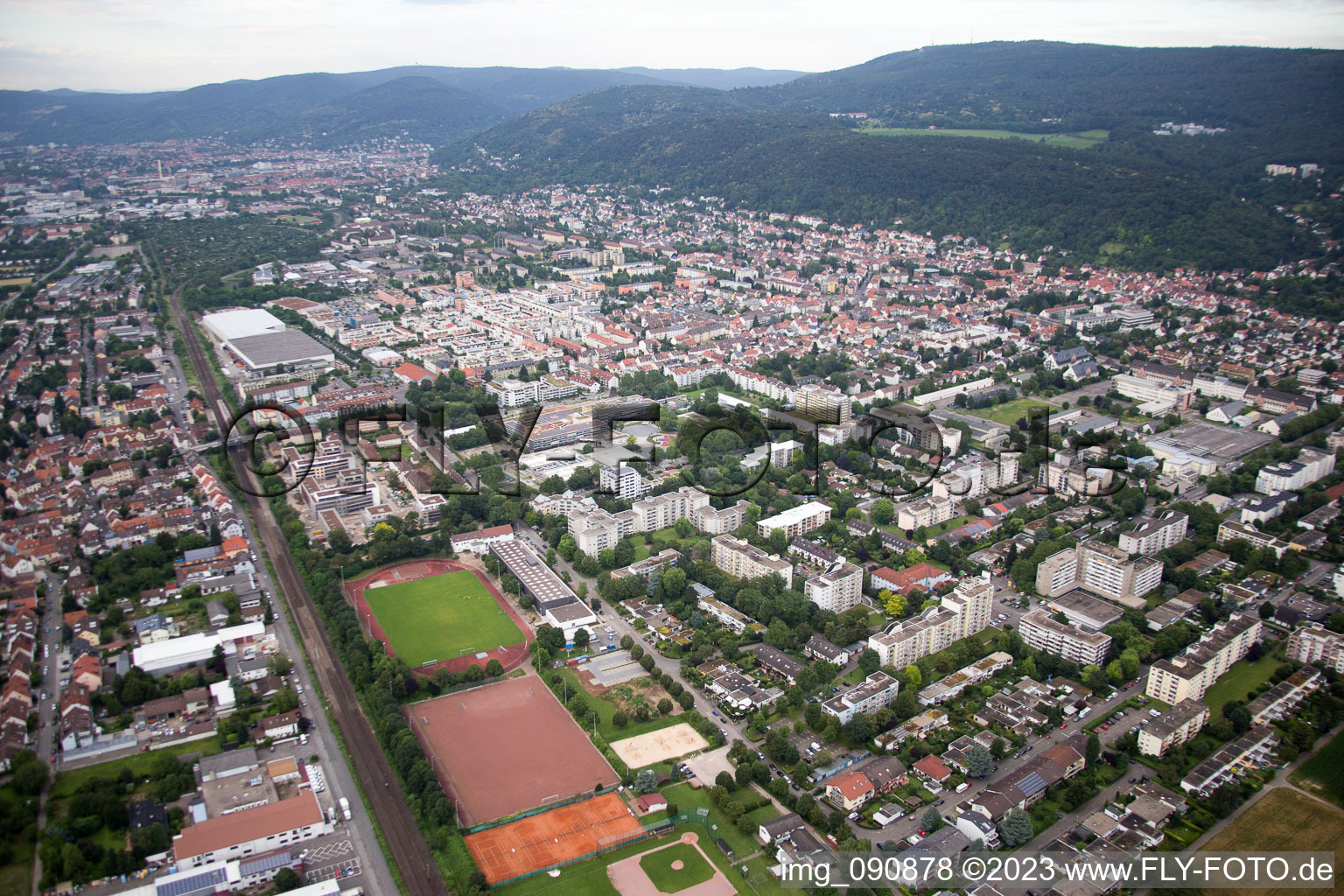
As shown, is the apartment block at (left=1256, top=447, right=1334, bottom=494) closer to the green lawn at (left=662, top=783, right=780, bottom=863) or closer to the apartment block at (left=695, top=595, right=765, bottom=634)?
the apartment block at (left=695, top=595, right=765, bottom=634)

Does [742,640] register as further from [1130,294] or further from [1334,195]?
[1334,195]

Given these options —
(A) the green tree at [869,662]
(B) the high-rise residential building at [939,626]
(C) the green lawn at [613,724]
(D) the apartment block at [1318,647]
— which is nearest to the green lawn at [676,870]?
(C) the green lawn at [613,724]

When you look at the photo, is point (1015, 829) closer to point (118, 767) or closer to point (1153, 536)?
point (1153, 536)

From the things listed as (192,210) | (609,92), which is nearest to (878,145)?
(609,92)

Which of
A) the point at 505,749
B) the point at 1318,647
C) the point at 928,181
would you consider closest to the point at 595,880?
the point at 505,749

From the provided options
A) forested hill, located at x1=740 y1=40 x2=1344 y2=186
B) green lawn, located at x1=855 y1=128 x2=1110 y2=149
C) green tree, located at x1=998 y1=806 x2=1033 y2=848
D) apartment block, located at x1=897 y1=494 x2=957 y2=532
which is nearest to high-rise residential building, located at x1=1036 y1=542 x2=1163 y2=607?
apartment block, located at x1=897 y1=494 x2=957 y2=532

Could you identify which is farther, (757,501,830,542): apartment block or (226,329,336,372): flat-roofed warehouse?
(226,329,336,372): flat-roofed warehouse

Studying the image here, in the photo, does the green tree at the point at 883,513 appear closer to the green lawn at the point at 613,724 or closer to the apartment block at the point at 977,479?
the apartment block at the point at 977,479
